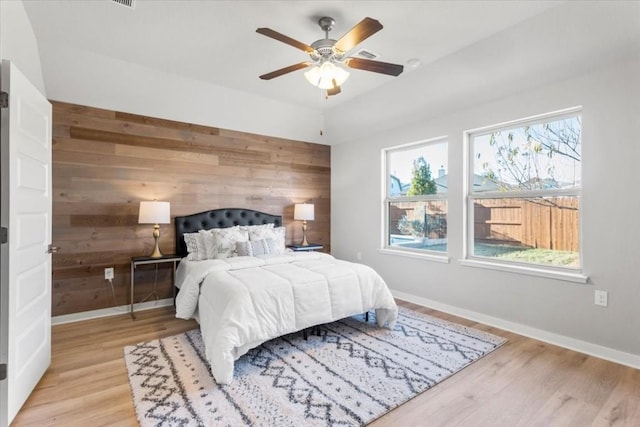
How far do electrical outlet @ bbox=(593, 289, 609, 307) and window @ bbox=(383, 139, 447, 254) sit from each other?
1551mm

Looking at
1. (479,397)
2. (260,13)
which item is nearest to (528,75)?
(260,13)

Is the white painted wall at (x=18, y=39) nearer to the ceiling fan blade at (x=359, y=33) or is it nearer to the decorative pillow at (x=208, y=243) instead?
the decorative pillow at (x=208, y=243)

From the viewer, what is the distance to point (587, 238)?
273cm

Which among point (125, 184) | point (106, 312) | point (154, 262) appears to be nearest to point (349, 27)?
point (125, 184)

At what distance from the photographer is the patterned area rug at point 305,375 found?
73.3 inches

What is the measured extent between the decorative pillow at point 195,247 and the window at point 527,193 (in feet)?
10.3

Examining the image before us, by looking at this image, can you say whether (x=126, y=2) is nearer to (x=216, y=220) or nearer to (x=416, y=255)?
(x=216, y=220)

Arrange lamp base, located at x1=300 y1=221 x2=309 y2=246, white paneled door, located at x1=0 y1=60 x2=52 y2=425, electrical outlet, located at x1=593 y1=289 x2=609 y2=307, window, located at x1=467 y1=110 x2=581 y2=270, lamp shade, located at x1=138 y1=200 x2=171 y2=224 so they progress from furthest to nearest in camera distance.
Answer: lamp base, located at x1=300 y1=221 x2=309 y2=246 → lamp shade, located at x1=138 y1=200 x2=171 y2=224 → window, located at x1=467 y1=110 x2=581 y2=270 → electrical outlet, located at x1=593 y1=289 x2=609 y2=307 → white paneled door, located at x1=0 y1=60 x2=52 y2=425

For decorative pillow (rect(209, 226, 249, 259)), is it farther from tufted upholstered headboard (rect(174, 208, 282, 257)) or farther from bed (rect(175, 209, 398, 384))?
tufted upholstered headboard (rect(174, 208, 282, 257))

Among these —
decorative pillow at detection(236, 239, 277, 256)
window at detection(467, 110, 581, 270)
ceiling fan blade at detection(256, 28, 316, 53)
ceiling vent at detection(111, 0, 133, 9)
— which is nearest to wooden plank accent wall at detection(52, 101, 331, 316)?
decorative pillow at detection(236, 239, 277, 256)

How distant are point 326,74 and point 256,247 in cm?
215

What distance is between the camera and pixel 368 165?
4.84 meters

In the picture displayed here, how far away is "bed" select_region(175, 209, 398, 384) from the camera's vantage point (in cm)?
232

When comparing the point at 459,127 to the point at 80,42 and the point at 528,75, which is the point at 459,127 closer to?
the point at 528,75
